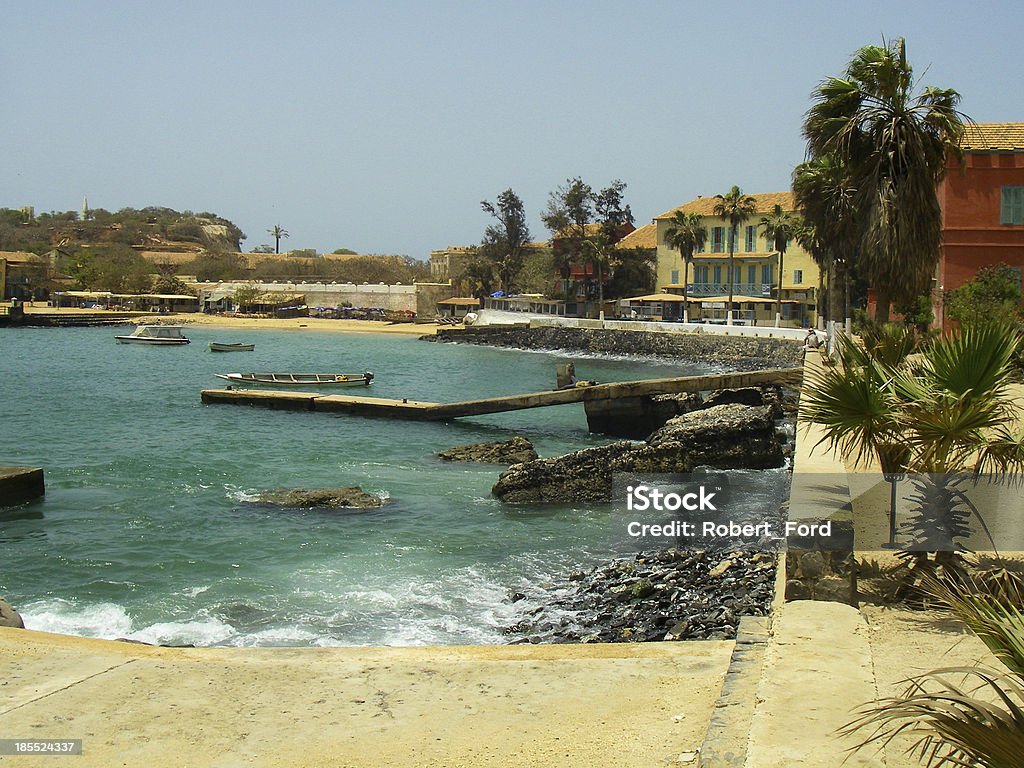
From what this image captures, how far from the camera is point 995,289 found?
91.8 feet

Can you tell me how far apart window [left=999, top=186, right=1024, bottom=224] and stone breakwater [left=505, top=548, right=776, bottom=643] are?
23774mm

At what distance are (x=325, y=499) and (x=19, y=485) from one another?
5726mm

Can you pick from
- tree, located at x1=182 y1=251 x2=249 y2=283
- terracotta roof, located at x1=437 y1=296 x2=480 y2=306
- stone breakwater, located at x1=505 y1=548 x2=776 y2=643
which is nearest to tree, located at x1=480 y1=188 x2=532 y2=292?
terracotta roof, located at x1=437 y1=296 x2=480 y2=306

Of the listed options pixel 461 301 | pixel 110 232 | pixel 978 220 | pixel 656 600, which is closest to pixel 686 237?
pixel 461 301

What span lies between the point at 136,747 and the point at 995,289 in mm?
26990

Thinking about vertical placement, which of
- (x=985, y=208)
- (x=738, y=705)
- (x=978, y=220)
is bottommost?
(x=738, y=705)

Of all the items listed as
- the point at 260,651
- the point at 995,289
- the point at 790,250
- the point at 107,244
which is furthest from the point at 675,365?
the point at 107,244

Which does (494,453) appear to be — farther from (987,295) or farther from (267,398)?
(987,295)

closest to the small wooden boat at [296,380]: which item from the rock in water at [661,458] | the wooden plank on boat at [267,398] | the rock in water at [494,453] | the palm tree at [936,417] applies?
the wooden plank on boat at [267,398]

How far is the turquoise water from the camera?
1251 centimetres

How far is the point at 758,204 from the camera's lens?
3014 inches

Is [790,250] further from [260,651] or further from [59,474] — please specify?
[260,651]

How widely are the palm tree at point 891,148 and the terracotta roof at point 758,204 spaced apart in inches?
2202

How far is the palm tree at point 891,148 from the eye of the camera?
748 inches
